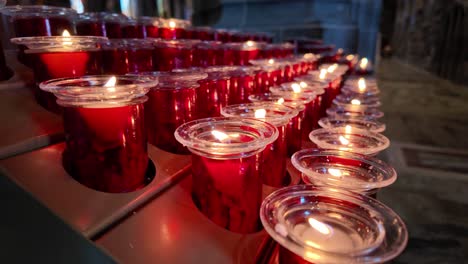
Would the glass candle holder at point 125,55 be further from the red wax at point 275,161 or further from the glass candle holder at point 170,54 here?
the red wax at point 275,161

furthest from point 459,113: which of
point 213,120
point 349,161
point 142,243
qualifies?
point 142,243

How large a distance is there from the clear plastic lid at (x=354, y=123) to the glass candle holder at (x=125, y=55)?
56 centimetres

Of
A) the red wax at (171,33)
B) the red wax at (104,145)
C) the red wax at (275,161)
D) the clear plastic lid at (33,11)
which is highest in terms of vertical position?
the clear plastic lid at (33,11)

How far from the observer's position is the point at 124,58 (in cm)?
83

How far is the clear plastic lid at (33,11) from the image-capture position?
0.75 m

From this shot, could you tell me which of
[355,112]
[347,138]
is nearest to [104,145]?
[347,138]

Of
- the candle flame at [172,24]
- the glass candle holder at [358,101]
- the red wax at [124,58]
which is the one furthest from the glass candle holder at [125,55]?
the glass candle holder at [358,101]

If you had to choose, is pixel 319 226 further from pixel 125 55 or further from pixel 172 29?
pixel 172 29

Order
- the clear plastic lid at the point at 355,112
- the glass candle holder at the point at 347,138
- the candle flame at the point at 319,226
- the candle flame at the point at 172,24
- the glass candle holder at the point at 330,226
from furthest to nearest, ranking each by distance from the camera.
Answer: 1. the candle flame at the point at 172,24
2. the clear plastic lid at the point at 355,112
3. the glass candle holder at the point at 347,138
4. the candle flame at the point at 319,226
5. the glass candle holder at the point at 330,226

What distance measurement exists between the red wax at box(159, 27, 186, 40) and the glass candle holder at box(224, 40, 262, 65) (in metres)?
0.23

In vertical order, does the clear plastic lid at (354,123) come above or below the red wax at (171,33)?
below

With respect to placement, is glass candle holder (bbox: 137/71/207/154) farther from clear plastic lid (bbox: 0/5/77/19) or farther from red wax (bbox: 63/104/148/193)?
clear plastic lid (bbox: 0/5/77/19)

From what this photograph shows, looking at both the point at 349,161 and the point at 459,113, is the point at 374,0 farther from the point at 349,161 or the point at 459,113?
the point at 349,161

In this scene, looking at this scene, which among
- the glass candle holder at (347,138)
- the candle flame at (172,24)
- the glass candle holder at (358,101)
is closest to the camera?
the glass candle holder at (347,138)
